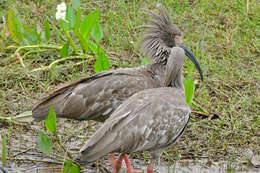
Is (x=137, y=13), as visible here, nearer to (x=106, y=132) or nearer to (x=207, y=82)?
(x=207, y=82)

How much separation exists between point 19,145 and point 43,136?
0.88 metres

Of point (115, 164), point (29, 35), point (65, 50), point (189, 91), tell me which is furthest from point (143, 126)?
point (29, 35)

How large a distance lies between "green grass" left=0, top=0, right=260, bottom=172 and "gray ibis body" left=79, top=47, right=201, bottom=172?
2.92ft

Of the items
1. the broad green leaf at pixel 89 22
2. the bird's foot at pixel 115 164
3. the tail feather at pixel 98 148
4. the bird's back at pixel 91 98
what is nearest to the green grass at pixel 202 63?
the broad green leaf at pixel 89 22

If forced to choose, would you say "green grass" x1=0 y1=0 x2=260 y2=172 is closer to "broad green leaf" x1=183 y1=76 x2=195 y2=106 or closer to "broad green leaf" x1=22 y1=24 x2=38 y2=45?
"broad green leaf" x1=22 y1=24 x2=38 y2=45

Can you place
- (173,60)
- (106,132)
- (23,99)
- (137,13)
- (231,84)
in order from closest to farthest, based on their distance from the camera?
(106,132), (173,60), (23,99), (231,84), (137,13)

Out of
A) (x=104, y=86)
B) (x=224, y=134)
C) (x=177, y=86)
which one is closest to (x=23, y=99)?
(x=104, y=86)

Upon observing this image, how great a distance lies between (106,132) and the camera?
466 centimetres

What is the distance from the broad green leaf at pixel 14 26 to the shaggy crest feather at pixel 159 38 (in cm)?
196

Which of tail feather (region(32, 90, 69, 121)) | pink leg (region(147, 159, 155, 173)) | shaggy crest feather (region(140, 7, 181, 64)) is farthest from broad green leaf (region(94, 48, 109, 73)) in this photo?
pink leg (region(147, 159, 155, 173))

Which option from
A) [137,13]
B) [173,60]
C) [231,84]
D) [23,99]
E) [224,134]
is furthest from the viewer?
[137,13]

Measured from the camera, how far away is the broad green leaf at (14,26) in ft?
24.1

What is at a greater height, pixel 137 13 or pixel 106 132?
pixel 137 13

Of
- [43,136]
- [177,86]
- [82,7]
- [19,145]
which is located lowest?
[19,145]
